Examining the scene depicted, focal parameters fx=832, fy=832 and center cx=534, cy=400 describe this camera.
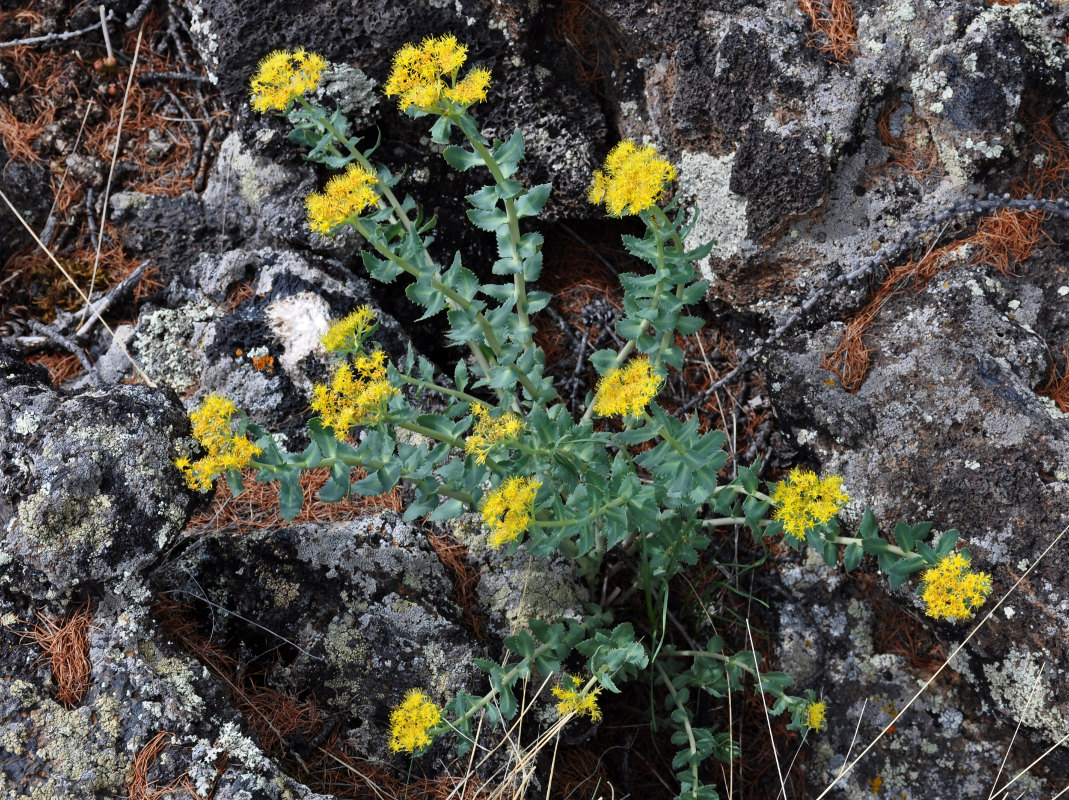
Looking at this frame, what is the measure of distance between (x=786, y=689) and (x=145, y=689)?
2.21 meters

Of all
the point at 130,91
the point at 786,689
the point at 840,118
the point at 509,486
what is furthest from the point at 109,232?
the point at 786,689

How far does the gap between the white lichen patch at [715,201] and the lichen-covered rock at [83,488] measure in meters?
2.10

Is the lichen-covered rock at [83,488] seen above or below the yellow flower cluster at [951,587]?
above

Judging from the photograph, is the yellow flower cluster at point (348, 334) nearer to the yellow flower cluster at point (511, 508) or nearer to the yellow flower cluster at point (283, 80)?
the yellow flower cluster at point (511, 508)

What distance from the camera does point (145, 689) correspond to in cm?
232

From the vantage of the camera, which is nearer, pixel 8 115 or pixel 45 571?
pixel 45 571

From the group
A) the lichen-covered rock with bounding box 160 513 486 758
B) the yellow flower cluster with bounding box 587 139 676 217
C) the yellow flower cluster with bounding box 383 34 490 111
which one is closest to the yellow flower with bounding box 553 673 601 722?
the lichen-covered rock with bounding box 160 513 486 758

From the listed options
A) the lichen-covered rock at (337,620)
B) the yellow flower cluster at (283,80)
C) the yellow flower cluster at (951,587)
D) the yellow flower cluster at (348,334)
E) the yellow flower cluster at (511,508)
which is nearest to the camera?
the yellow flower cluster at (511,508)

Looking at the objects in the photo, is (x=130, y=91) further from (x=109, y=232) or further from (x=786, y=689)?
(x=786, y=689)

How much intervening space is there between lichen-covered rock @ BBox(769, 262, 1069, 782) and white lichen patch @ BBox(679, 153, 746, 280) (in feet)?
1.68

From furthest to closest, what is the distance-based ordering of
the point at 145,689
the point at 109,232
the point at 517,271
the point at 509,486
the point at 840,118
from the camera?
1. the point at 109,232
2. the point at 840,118
3. the point at 517,271
4. the point at 145,689
5. the point at 509,486

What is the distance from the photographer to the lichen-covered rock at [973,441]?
8.58ft

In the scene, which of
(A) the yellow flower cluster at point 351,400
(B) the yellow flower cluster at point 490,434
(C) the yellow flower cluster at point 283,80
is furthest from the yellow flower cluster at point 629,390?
(C) the yellow flower cluster at point 283,80

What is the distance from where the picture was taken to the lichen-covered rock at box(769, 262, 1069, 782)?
2615 millimetres
